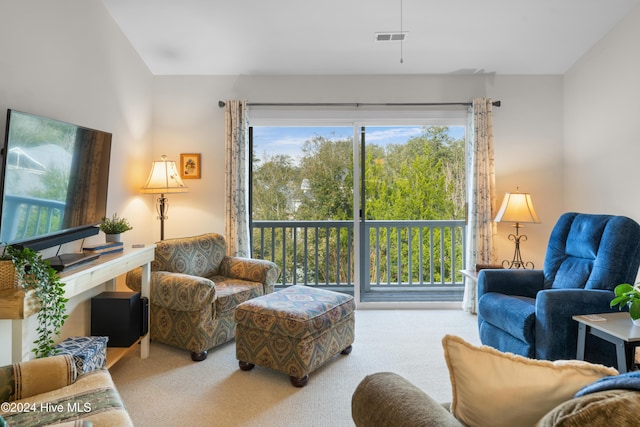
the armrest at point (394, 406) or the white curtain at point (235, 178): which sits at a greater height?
the white curtain at point (235, 178)

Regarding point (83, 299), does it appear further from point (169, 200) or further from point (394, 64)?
point (394, 64)

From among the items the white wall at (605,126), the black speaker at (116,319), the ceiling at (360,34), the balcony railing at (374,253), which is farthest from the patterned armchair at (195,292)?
the white wall at (605,126)

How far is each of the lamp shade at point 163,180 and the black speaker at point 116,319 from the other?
1183mm

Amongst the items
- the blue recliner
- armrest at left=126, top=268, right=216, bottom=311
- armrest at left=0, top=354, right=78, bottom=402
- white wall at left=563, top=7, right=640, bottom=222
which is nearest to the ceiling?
white wall at left=563, top=7, right=640, bottom=222

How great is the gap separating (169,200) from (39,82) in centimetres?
184

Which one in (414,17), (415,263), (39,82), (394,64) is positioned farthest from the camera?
(415,263)

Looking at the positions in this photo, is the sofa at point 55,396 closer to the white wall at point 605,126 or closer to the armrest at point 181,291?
the armrest at point 181,291

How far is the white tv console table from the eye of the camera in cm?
156

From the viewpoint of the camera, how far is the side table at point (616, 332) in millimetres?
1846

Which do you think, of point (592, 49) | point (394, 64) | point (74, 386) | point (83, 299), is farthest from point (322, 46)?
point (74, 386)

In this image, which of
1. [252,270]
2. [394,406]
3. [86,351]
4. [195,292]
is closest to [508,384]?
[394,406]

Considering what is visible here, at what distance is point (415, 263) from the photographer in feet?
15.5

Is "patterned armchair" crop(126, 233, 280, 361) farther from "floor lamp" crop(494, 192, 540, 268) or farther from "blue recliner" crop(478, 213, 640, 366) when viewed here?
"floor lamp" crop(494, 192, 540, 268)

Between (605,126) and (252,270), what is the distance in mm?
3436
